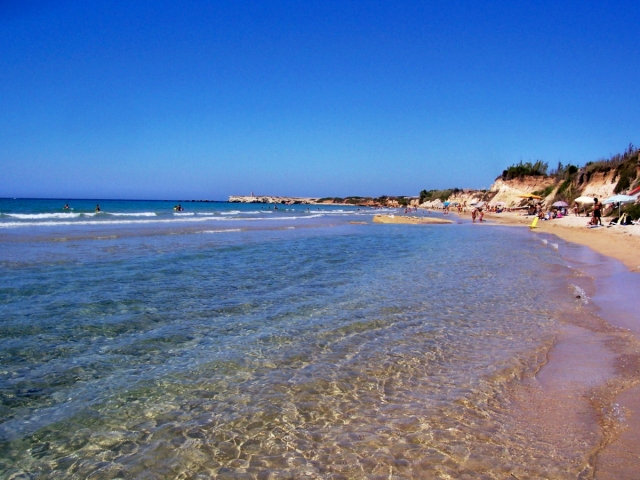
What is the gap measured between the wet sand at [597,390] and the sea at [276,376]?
10 centimetres

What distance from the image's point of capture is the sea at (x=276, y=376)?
330 centimetres

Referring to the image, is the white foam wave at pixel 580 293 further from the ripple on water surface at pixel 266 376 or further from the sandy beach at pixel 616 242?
the sandy beach at pixel 616 242

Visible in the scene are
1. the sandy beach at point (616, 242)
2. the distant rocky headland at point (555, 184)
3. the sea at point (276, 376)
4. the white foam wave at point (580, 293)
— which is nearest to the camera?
the sea at point (276, 376)

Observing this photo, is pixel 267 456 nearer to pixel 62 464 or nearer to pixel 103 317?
pixel 62 464

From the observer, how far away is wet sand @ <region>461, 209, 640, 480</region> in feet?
11.1

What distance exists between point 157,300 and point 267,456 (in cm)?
552

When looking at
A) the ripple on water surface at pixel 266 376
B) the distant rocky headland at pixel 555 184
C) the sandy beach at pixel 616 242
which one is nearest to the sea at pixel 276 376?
the ripple on water surface at pixel 266 376

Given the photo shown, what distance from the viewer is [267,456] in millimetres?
3350

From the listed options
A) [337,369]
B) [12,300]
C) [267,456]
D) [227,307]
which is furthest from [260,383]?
[12,300]

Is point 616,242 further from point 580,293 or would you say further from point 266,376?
point 266,376

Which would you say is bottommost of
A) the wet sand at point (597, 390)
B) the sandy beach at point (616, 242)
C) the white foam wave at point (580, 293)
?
the sandy beach at point (616, 242)

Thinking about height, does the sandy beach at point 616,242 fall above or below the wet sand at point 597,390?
below

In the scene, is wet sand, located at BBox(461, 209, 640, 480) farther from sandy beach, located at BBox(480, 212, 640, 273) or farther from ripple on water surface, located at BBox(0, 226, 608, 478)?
sandy beach, located at BBox(480, 212, 640, 273)

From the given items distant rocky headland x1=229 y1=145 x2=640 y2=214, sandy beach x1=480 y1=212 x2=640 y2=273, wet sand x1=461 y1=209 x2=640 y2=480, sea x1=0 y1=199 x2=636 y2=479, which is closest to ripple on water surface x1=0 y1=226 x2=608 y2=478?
sea x1=0 y1=199 x2=636 y2=479
